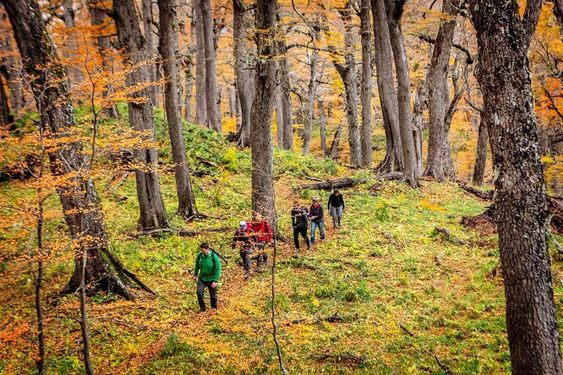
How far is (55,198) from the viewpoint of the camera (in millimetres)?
13578

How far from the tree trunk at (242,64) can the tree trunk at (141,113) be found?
199 inches

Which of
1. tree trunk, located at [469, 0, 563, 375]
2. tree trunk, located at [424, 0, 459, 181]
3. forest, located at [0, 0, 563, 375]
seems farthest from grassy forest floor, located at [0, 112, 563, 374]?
tree trunk, located at [424, 0, 459, 181]

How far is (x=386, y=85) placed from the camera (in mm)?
17578

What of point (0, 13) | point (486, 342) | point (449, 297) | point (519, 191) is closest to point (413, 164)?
point (449, 297)

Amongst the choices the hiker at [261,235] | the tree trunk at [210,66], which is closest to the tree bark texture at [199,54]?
the tree trunk at [210,66]

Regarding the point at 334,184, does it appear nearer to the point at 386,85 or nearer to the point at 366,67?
the point at 386,85

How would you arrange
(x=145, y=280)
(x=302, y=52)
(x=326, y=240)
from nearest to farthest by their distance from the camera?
(x=145, y=280) < (x=326, y=240) < (x=302, y=52)

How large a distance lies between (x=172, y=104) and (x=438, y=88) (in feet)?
41.4

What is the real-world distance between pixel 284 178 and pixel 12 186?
10588 millimetres

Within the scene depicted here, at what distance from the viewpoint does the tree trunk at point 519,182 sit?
174 inches

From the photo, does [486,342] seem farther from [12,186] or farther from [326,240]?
[12,186]

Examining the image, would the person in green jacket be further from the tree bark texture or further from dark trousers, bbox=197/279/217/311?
the tree bark texture

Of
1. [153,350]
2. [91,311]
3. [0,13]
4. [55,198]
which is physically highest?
[0,13]

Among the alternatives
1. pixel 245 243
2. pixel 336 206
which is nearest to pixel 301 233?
pixel 336 206
